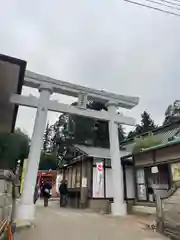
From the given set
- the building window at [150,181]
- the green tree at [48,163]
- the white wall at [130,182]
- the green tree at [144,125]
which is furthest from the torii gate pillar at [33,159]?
the green tree at [144,125]

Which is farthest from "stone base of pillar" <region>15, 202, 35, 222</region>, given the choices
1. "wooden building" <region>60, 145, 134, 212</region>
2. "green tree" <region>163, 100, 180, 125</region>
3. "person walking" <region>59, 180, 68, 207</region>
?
"green tree" <region>163, 100, 180, 125</region>

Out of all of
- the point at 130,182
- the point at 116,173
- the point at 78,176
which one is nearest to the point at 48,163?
the point at 78,176

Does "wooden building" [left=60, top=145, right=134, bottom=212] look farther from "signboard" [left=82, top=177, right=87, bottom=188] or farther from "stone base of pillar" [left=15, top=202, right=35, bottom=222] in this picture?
"stone base of pillar" [left=15, top=202, right=35, bottom=222]

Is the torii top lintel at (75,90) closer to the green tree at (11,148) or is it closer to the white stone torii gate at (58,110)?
Answer: the white stone torii gate at (58,110)

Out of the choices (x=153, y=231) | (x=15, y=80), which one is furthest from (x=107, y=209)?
(x=15, y=80)

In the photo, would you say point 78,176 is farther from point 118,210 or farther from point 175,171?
point 175,171

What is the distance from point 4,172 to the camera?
4477 millimetres

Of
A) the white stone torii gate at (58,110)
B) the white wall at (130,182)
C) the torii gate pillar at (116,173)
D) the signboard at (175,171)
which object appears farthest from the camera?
the white wall at (130,182)

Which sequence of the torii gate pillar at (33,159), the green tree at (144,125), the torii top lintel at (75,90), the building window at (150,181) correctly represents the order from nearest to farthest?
the torii gate pillar at (33,159) → the torii top lintel at (75,90) → the building window at (150,181) → the green tree at (144,125)

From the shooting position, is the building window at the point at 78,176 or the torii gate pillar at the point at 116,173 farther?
the building window at the point at 78,176

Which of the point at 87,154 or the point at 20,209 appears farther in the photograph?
the point at 87,154

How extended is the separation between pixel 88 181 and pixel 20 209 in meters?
6.13

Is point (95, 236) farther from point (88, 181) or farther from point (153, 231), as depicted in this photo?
point (88, 181)

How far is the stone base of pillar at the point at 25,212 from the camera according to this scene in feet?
26.6
